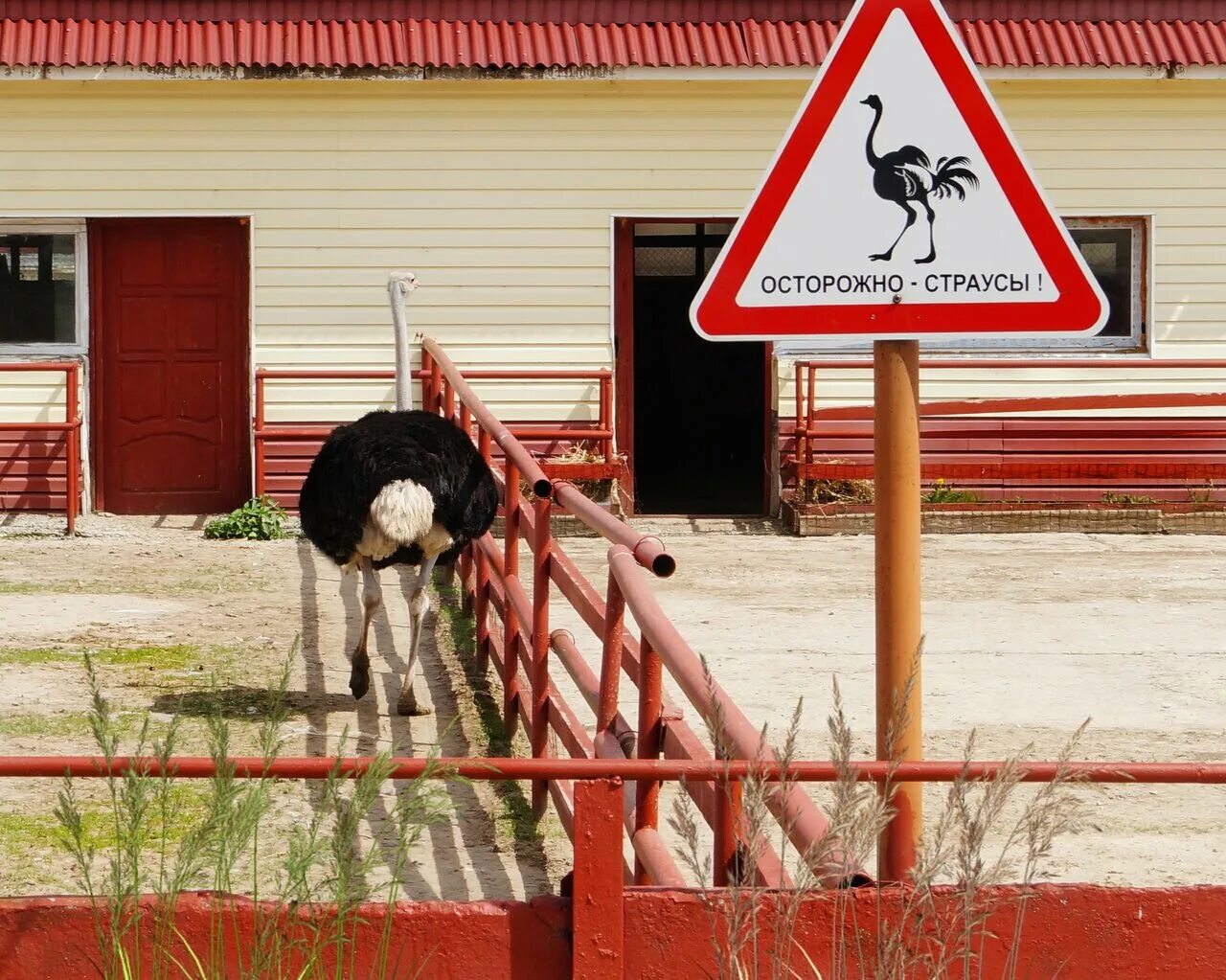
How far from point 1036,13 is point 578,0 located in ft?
11.3

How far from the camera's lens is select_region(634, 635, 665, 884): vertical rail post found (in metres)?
4.27

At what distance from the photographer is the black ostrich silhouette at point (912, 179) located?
3.58 meters

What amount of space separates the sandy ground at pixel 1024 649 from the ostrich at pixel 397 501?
996 millimetres

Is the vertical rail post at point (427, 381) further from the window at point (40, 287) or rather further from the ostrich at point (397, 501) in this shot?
the ostrich at point (397, 501)

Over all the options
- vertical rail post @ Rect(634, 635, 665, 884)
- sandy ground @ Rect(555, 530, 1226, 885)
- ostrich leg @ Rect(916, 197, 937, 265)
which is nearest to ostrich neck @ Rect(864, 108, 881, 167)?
ostrich leg @ Rect(916, 197, 937, 265)

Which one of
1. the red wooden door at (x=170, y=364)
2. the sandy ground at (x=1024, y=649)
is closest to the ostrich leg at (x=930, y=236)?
the sandy ground at (x=1024, y=649)

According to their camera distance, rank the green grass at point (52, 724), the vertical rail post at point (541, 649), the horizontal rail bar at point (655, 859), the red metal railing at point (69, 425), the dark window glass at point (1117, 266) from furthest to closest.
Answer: the dark window glass at point (1117, 266) → the red metal railing at point (69, 425) → the green grass at point (52, 724) → the vertical rail post at point (541, 649) → the horizontal rail bar at point (655, 859)

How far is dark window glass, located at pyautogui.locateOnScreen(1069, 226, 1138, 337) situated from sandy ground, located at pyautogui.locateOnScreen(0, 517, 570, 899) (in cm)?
644

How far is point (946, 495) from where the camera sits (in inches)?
560

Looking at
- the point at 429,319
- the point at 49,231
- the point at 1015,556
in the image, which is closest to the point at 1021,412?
the point at 1015,556

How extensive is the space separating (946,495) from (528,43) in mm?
4529

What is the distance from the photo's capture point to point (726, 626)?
10016mm

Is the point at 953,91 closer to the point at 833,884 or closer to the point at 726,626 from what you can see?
the point at 833,884

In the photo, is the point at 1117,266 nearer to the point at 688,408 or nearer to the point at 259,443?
the point at 688,408
